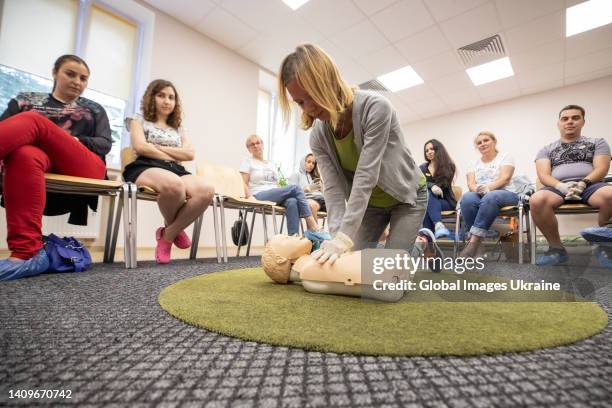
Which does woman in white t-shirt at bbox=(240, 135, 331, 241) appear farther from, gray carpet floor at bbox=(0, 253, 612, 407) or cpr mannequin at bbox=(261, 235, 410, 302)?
gray carpet floor at bbox=(0, 253, 612, 407)

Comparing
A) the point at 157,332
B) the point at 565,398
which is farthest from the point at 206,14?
the point at 565,398

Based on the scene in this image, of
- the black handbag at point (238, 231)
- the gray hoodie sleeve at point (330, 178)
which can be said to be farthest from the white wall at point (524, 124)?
the gray hoodie sleeve at point (330, 178)

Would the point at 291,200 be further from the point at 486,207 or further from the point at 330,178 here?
the point at 486,207

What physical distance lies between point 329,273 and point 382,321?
0.25 meters

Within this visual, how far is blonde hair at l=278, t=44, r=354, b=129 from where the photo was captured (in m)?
0.90

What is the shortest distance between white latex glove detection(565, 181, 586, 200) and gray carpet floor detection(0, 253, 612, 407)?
176 centimetres

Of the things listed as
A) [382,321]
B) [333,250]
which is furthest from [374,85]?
[382,321]

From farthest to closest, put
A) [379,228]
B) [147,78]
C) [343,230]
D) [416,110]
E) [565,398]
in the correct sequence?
[416,110] < [147,78] < [379,228] < [343,230] < [565,398]

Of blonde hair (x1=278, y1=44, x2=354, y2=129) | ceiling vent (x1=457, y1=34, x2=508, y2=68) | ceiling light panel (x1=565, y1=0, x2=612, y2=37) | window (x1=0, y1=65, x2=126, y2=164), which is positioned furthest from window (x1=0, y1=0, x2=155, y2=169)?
ceiling light panel (x1=565, y1=0, x2=612, y2=37)

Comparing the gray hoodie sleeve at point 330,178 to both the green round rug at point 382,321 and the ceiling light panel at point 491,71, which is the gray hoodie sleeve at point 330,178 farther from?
the ceiling light panel at point 491,71

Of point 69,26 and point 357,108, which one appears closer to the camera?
point 357,108

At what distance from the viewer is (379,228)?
1396 mm

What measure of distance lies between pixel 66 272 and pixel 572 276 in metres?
1.93

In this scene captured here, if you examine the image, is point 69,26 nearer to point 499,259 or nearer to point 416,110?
point 499,259
